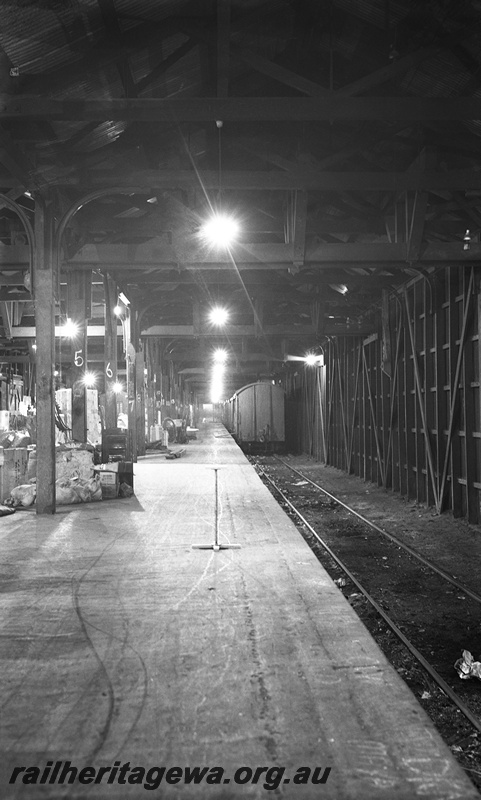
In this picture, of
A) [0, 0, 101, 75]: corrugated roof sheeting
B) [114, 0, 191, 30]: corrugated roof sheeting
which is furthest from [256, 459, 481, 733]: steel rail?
[0, 0, 101, 75]: corrugated roof sheeting

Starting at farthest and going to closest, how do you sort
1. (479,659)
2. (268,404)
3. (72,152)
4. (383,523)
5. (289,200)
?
(268,404) → (383,523) → (289,200) → (72,152) → (479,659)

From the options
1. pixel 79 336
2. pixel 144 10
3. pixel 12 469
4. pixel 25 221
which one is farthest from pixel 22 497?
pixel 144 10

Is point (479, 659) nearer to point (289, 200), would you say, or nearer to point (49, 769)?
point (49, 769)

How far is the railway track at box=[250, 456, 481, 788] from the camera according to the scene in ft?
14.7

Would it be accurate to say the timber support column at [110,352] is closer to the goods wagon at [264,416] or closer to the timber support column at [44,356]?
Result: the timber support column at [44,356]

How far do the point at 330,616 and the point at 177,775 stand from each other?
2045 mm

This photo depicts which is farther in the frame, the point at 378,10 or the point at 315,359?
the point at 315,359

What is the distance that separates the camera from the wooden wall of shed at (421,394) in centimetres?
1008

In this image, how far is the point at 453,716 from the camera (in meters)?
4.34

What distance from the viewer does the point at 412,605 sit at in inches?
273

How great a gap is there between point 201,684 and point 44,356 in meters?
6.07

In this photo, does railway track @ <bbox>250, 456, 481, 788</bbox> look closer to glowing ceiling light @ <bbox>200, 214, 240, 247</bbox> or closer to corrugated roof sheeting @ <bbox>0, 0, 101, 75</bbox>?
glowing ceiling light @ <bbox>200, 214, 240, 247</bbox>

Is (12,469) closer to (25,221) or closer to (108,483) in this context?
(108,483)

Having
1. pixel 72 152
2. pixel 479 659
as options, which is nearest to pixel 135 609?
pixel 479 659
